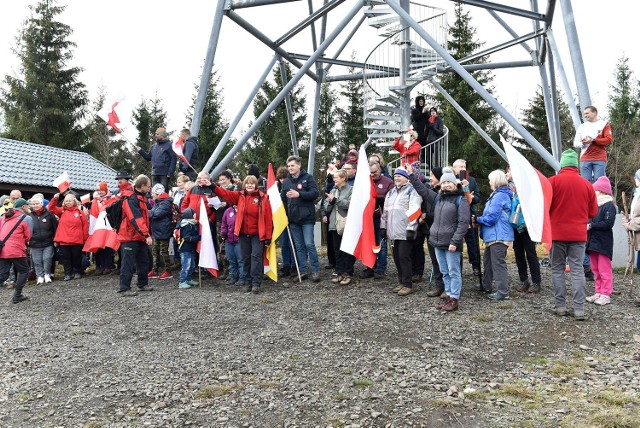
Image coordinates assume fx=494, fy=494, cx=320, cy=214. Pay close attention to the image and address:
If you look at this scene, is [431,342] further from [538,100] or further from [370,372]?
[538,100]

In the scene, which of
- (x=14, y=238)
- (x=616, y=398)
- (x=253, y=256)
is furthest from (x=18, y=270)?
(x=616, y=398)

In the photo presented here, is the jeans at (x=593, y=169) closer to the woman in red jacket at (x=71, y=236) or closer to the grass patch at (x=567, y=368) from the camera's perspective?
→ the grass patch at (x=567, y=368)

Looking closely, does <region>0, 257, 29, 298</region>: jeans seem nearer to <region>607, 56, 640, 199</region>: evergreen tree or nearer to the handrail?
the handrail

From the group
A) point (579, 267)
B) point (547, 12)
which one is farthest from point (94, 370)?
point (547, 12)

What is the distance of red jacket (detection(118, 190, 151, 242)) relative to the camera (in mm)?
8117

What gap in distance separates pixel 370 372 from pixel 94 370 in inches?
108

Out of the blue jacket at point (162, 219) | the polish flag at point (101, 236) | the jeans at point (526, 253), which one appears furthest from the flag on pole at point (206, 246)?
the jeans at point (526, 253)

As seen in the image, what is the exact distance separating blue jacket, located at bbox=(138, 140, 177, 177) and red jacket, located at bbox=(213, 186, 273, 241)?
9.51 feet

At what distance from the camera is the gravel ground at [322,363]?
3910 millimetres

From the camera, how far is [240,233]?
26.7 ft

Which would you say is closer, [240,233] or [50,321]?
[50,321]

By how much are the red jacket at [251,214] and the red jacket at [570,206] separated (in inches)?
167

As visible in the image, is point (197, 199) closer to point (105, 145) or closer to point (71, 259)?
point (71, 259)

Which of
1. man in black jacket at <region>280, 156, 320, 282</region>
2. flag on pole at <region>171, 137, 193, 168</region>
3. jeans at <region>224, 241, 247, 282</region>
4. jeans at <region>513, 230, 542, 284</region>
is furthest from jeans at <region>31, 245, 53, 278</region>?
jeans at <region>513, 230, 542, 284</region>
